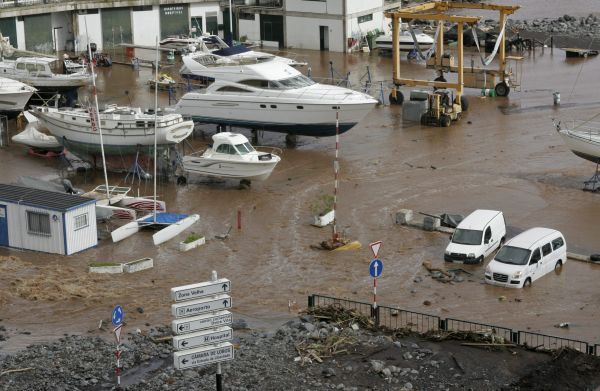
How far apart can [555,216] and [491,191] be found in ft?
9.42

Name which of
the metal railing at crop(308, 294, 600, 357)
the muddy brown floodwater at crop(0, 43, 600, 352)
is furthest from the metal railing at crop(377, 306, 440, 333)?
the muddy brown floodwater at crop(0, 43, 600, 352)

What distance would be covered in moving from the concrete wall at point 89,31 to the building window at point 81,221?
2942 cm

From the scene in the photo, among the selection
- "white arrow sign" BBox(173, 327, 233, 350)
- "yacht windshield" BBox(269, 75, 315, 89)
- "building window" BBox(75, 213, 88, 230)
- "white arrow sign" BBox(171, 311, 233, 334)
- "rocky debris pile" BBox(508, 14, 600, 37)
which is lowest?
"building window" BBox(75, 213, 88, 230)

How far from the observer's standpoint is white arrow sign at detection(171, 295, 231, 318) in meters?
19.6

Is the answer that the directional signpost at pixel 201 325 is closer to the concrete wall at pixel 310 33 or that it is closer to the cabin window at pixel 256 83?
the cabin window at pixel 256 83

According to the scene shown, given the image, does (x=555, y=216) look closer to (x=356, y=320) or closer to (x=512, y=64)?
(x=356, y=320)

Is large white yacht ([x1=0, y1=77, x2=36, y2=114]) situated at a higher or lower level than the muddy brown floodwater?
higher

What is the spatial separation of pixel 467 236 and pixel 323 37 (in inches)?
1291

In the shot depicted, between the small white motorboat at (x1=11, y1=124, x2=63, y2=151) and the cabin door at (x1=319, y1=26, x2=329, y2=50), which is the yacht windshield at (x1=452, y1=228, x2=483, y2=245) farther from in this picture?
the cabin door at (x1=319, y1=26, x2=329, y2=50)

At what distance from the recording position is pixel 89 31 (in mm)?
59500

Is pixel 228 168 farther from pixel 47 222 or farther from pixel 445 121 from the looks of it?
pixel 445 121

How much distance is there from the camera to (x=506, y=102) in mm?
48281

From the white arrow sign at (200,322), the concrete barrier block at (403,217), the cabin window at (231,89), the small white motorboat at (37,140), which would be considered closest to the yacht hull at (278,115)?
the cabin window at (231,89)

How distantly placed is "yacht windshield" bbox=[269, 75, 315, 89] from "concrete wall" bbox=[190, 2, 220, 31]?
851 inches
